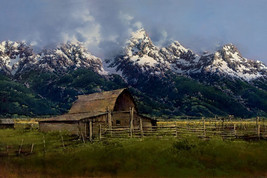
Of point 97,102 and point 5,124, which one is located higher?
point 97,102

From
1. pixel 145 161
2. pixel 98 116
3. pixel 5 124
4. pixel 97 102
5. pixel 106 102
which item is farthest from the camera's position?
pixel 5 124

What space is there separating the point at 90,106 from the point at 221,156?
103 ft

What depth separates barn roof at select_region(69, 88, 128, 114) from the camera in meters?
47.1

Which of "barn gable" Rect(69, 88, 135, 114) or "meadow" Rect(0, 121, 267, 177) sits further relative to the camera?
"barn gable" Rect(69, 88, 135, 114)

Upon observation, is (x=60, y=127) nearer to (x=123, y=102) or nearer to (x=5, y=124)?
(x=123, y=102)

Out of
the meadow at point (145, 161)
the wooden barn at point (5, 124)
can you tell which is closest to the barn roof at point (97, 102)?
the meadow at point (145, 161)

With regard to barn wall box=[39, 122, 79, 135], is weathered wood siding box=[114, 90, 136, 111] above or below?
above

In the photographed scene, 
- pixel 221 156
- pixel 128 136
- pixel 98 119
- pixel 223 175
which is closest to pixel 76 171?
pixel 223 175

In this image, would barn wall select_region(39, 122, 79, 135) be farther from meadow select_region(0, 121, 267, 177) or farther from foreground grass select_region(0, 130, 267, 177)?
foreground grass select_region(0, 130, 267, 177)

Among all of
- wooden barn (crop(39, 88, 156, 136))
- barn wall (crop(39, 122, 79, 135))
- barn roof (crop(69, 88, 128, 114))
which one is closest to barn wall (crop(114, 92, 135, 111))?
wooden barn (crop(39, 88, 156, 136))

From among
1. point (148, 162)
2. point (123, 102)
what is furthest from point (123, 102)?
point (148, 162)

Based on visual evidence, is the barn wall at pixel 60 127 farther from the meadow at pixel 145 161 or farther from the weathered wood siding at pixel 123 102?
the meadow at pixel 145 161

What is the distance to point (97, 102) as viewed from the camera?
164 ft

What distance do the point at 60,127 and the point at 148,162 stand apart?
27.8 metres
